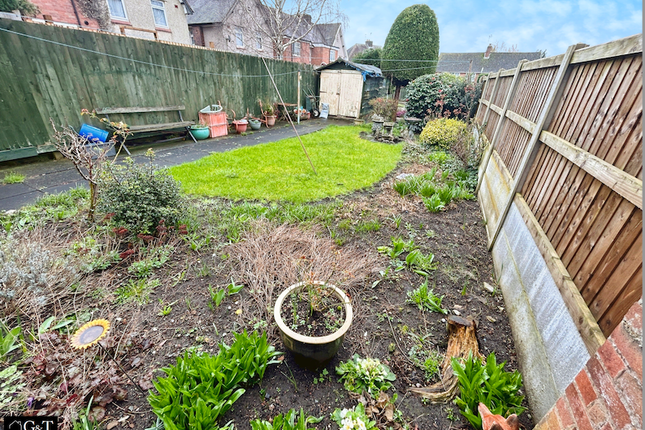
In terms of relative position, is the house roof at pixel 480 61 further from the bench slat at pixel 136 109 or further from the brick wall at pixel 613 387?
the brick wall at pixel 613 387

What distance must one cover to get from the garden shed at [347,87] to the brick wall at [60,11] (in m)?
11.0

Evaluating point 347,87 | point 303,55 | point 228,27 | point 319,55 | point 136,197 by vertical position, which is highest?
point 228,27

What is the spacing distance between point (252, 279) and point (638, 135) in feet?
9.30

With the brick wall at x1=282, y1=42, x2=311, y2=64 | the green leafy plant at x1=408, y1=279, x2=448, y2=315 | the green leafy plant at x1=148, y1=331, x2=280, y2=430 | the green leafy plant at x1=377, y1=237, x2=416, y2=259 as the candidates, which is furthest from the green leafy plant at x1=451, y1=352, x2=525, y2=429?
the brick wall at x1=282, y1=42, x2=311, y2=64

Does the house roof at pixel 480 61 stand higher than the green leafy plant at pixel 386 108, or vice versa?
the house roof at pixel 480 61

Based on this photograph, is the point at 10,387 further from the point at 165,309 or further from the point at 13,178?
the point at 13,178

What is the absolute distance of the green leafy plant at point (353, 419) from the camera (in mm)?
1470

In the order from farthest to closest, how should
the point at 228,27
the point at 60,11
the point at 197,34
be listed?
the point at 197,34 < the point at 228,27 < the point at 60,11

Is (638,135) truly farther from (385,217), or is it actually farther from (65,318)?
(65,318)

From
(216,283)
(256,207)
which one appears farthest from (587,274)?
(256,207)

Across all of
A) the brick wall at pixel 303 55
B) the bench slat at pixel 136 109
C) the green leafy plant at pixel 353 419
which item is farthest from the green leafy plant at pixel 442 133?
the brick wall at pixel 303 55

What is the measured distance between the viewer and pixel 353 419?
156 cm

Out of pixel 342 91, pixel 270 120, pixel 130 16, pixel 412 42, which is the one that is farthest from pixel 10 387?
pixel 412 42

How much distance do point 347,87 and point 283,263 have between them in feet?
37.4
